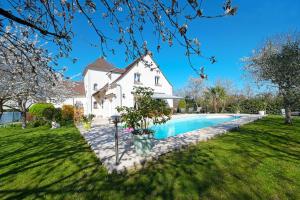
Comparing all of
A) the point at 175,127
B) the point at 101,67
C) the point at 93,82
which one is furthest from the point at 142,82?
the point at 175,127

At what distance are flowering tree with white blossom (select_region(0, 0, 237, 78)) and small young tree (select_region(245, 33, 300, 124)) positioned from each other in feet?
49.5

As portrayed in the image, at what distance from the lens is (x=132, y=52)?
4477 mm

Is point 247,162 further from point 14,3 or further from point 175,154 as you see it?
point 14,3

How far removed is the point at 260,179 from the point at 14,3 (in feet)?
28.1

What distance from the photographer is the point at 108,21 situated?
447cm

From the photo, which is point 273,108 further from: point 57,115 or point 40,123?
point 40,123

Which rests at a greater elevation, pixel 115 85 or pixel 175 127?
pixel 115 85

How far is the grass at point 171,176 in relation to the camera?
4.93m

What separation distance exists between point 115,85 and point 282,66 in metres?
22.5

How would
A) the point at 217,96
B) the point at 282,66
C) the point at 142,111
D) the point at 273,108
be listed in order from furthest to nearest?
the point at 217,96 < the point at 273,108 < the point at 282,66 < the point at 142,111

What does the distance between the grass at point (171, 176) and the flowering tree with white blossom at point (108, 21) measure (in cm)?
379

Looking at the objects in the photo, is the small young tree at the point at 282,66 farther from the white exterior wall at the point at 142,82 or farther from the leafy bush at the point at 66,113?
the leafy bush at the point at 66,113

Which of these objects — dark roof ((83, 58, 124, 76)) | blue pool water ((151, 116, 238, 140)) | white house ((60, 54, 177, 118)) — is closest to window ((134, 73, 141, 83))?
white house ((60, 54, 177, 118))

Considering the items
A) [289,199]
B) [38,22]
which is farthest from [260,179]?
[38,22]
